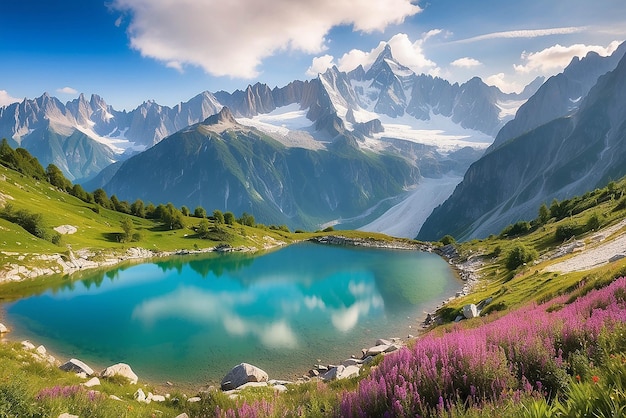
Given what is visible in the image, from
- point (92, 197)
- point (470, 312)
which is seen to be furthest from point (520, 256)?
point (92, 197)

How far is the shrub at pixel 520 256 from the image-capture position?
5468 cm

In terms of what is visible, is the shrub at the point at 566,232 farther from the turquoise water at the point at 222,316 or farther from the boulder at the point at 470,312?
the boulder at the point at 470,312

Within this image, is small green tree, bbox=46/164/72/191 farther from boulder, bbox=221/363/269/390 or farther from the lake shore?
boulder, bbox=221/363/269/390

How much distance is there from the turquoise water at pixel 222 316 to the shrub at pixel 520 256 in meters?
10.6

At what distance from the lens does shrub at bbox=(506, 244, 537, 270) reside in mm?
54678

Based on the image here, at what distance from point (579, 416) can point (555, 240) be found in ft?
240

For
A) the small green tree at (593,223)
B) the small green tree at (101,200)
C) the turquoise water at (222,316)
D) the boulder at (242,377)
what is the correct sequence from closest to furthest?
the boulder at (242,377)
the turquoise water at (222,316)
the small green tree at (593,223)
the small green tree at (101,200)

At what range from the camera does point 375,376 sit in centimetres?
689

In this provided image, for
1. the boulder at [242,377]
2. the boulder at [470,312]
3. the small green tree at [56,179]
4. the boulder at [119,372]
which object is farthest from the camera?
the small green tree at [56,179]

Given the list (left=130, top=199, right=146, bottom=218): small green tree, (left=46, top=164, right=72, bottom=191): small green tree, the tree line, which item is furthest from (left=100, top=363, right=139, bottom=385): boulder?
(left=46, top=164, right=72, bottom=191): small green tree

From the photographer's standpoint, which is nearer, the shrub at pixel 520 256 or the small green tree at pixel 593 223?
the shrub at pixel 520 256

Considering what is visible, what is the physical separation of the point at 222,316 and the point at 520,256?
1830 inches

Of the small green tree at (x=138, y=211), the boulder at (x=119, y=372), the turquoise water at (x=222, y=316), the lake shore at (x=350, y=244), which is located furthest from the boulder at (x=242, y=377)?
the small green tree at (x=138, y=211)

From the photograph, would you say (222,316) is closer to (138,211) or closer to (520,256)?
(520,256)
